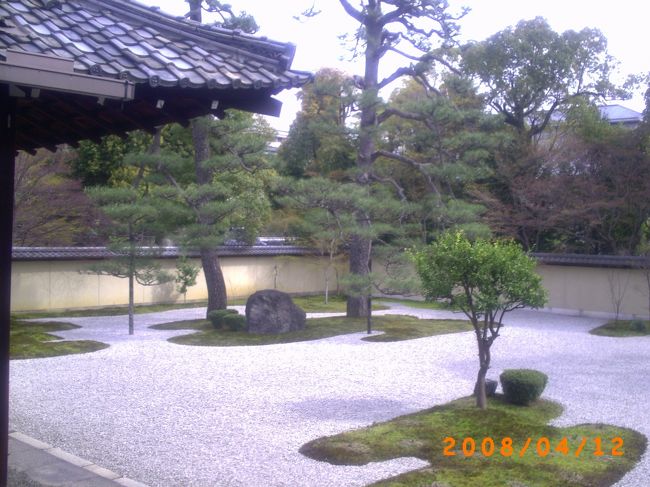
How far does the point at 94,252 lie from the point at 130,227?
5.16 metres

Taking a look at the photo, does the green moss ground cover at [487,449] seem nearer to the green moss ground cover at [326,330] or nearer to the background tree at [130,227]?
the green moss ground cover at [326,330]

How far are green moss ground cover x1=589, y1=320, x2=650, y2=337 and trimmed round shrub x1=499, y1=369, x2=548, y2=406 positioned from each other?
785cm

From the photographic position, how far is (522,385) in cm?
740

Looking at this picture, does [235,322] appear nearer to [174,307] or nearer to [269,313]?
[269,313]

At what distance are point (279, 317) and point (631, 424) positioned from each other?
25.5 feet

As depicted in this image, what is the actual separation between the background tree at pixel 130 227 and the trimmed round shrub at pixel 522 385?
7.69 m

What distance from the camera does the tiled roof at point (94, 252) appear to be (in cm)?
1614

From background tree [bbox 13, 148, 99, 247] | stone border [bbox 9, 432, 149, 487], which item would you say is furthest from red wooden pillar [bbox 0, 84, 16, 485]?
background tree [bbox 13, 148, 99, 247]

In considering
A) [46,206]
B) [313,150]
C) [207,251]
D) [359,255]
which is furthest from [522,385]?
[313,150]

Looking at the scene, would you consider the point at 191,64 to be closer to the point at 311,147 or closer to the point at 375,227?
the point at 375,227

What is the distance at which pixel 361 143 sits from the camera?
50.9ft

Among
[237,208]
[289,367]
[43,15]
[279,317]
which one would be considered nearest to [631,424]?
[289,367]

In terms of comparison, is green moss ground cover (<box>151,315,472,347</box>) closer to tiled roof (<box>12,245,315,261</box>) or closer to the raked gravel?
the raked gravel

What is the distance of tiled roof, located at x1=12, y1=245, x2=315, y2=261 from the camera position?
1614 centimetres
